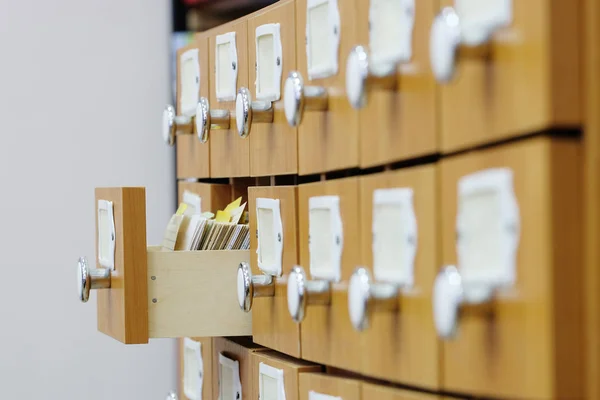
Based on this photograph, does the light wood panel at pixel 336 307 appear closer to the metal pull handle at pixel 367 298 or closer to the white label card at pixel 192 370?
the metal pull handle at pixel 367 298

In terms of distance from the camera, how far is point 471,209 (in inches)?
31.5

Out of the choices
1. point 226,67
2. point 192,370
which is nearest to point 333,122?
point 226,67

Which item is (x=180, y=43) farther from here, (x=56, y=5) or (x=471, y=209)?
(x=471, y=209)

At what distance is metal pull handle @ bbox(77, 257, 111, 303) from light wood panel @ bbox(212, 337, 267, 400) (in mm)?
222

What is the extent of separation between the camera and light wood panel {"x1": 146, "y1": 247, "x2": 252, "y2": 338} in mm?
1432

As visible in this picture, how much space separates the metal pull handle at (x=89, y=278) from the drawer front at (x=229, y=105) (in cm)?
25

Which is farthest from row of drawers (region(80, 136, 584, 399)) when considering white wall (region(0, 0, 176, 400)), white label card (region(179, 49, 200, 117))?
white wall (region(0, 0, 176, 400))

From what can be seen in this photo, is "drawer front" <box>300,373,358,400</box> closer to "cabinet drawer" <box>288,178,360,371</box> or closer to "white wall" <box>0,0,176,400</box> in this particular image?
"cabinet drawer" <box>288,178,360,371</box>

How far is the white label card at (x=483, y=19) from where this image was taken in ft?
2.44

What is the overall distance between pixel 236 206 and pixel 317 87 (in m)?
0.48

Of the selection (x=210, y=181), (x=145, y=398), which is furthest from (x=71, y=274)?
(x=210, y=181)

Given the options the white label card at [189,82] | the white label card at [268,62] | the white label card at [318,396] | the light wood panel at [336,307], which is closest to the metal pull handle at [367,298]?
the light wood panel at [336,307]

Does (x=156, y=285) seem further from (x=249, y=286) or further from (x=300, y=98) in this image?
(x=300, y=98)

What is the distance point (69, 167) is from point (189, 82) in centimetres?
123
